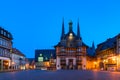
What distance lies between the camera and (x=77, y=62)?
5089 inches

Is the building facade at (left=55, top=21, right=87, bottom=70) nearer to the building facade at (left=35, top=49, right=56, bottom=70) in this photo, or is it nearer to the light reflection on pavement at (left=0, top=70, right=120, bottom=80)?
the building facade at (left=35, top=49, right=56, bottom=70)

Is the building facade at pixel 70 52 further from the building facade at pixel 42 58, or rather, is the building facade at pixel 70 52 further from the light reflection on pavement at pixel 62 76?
the light reflection on pavement at pixel 62 76

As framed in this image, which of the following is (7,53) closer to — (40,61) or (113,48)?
(113,48)

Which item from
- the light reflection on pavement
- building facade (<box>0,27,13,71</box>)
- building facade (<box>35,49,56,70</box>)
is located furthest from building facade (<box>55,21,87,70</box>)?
the light reflection on pavement

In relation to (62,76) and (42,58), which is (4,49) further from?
(42,58)

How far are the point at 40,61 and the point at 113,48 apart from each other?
85.8 meters

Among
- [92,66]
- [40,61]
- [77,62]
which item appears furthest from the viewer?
[40,61]

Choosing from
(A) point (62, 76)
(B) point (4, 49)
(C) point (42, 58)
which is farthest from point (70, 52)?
(A) point (62, 76)

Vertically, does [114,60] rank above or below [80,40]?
below

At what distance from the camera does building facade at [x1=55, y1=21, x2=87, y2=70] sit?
129125 millimetres

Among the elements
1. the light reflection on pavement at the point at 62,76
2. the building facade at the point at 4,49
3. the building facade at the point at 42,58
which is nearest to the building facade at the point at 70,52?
the building facade at the point at 4,49

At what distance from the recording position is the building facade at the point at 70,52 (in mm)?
129125

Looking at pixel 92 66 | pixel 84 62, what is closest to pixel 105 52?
pixel 84 62

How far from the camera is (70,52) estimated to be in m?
131
